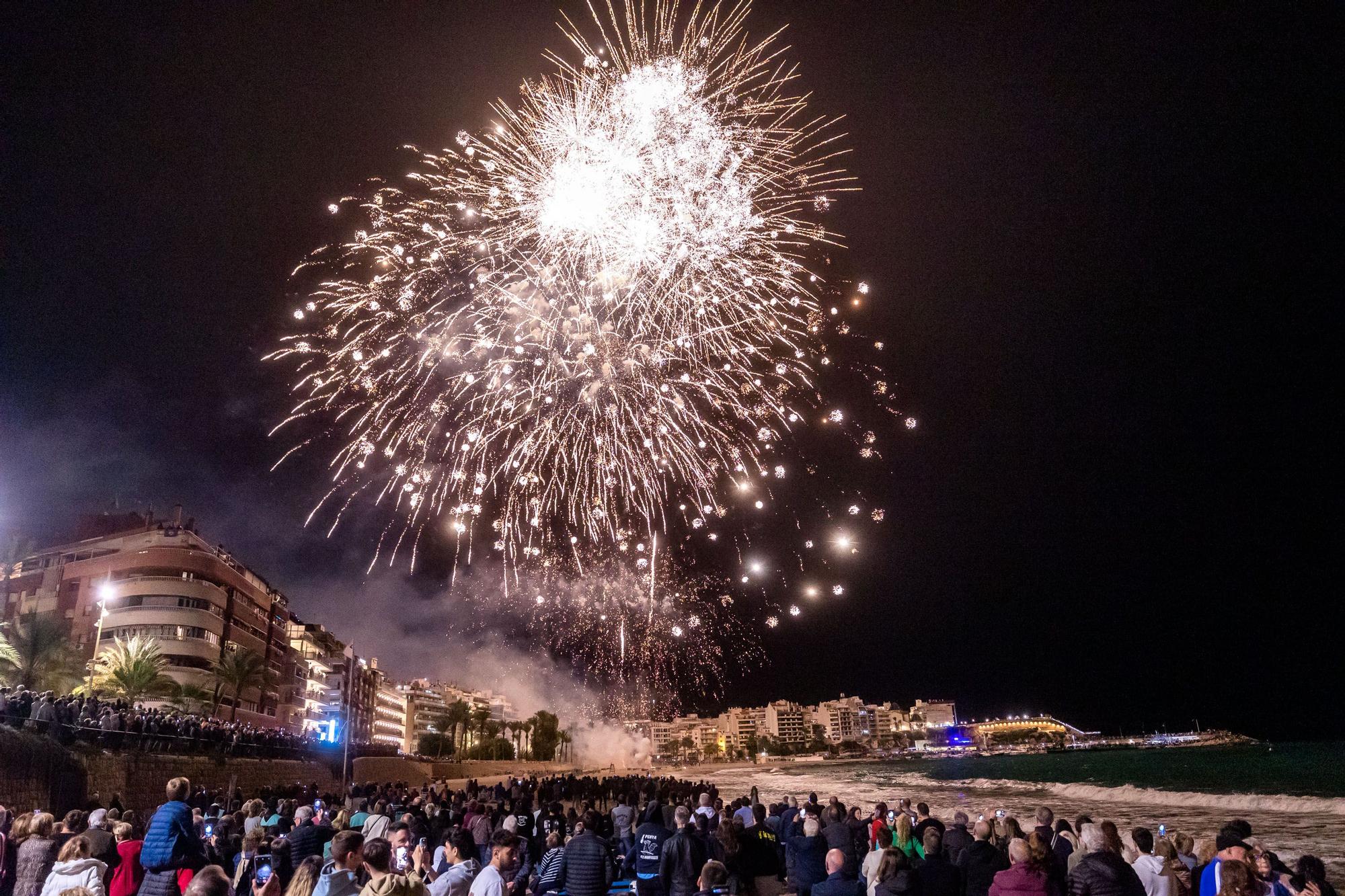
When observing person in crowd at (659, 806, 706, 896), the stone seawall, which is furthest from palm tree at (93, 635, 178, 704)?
person in crowd at (659, 806, 706, 896)

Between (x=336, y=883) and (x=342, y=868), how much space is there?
0.09 m

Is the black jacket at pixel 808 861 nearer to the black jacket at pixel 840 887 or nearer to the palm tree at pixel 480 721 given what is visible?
the black jacket at pixel 840 887

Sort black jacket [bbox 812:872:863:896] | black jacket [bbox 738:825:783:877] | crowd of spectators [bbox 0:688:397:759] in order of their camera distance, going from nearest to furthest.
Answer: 1. black jacket [bbox 812:872:863:896]
2. black jacket [bbox 738:825:783:877]
3. crowd of spectators [bbox 0:688:397:759]

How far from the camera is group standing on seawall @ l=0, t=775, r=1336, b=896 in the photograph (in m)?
5.89

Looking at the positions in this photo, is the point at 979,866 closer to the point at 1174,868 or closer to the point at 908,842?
the point at 1174,868

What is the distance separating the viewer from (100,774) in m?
20.3

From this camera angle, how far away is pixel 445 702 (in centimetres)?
17725

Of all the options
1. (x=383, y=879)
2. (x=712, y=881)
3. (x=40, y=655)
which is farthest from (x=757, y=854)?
(x=40, y=655)

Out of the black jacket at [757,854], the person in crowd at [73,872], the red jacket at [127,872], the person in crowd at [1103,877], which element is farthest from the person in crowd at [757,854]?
the person in crowd at [73,872]

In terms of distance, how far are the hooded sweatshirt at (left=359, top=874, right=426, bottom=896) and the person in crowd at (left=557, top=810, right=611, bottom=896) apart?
140 inches

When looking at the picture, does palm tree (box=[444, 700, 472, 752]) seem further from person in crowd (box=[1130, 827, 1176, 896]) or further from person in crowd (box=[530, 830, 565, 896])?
person in crowd (box=[1130, 827, 1176, 896])

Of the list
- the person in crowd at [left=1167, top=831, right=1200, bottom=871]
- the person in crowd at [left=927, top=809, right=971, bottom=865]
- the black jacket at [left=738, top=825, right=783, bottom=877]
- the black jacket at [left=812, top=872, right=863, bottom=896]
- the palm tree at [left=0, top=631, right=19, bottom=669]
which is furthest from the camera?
the palm tree at [left=0, top=631, right=19, bottom=669]

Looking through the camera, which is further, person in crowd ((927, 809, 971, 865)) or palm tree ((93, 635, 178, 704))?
palm tree ((93, 635, 178, 704))

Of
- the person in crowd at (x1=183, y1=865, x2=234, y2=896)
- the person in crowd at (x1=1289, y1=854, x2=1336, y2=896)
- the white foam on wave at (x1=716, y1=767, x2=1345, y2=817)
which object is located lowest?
the white foam on wave at (x1=716, y1=767, x2=1345, y2=817)
